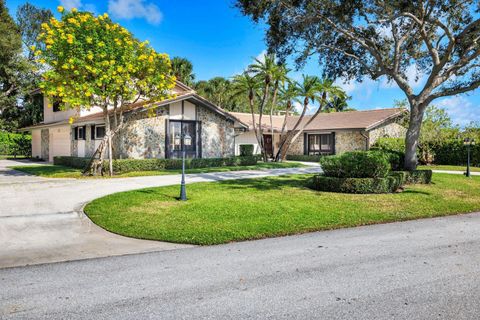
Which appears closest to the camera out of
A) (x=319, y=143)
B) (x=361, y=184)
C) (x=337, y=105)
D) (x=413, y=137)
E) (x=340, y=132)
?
(x=361, y=184)

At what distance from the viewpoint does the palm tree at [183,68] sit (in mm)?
44281

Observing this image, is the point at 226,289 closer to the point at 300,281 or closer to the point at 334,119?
the point at 300,281

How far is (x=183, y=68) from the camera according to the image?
44594 mm

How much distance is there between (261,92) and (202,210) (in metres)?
22.8

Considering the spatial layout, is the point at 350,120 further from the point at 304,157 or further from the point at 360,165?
the point at 360,165

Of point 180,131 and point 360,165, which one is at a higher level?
point 180,131

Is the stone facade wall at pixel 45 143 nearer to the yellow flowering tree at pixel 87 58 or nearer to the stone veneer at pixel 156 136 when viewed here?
the stone veneer at pixel 156 136

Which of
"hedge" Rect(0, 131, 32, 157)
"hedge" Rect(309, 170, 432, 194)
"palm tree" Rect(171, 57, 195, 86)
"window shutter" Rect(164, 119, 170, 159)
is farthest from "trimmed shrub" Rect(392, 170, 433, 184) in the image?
"hedge" Rect(0, 131, 32, 157)

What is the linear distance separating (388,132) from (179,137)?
62.9 ft

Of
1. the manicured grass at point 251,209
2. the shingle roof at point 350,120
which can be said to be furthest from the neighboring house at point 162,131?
the manicured grass at point 251,209

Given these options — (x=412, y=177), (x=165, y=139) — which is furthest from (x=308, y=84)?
(x=412, y=177)

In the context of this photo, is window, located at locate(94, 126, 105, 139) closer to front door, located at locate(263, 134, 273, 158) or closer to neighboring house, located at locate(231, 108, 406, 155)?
neighboring house, located at locate(231, 108, 406, 155)

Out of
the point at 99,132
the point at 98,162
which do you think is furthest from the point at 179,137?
the point at 98,162

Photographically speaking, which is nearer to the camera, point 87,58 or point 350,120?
point 87,58
